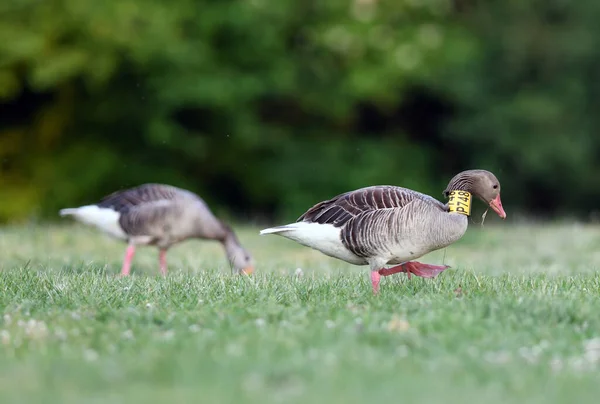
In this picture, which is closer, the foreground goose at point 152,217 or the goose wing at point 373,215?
the goose wing at point 373,215

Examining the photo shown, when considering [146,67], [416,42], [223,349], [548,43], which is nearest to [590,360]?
[223,349]

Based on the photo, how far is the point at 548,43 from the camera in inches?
993

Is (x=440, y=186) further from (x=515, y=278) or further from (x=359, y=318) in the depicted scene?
(x=359, y=318)

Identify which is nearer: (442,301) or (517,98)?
(442,301)

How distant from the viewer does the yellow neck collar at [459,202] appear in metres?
7.80

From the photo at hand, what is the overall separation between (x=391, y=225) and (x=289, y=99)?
18310mm

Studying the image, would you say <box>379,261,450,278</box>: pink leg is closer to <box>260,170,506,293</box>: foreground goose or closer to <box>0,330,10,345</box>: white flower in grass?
<box>260,170,506,293</box>: foreground goose

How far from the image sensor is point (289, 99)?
25578 millimetres

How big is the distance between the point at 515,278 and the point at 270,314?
295 cm

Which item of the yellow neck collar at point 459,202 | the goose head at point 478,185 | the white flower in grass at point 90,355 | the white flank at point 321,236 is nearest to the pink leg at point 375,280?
the white flank at point 321,236

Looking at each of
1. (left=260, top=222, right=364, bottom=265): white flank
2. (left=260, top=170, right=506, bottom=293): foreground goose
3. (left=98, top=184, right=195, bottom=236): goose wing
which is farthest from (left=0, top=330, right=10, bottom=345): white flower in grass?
(left=98, top=184, right=195, bottom=236): goose wing

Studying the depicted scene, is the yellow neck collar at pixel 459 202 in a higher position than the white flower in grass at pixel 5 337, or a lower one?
higher

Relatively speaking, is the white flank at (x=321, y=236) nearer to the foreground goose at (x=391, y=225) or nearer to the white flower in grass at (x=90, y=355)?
the foreground goose at (x=391, y=225)

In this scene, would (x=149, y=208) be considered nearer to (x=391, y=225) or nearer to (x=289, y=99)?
(x=391, y=225)
